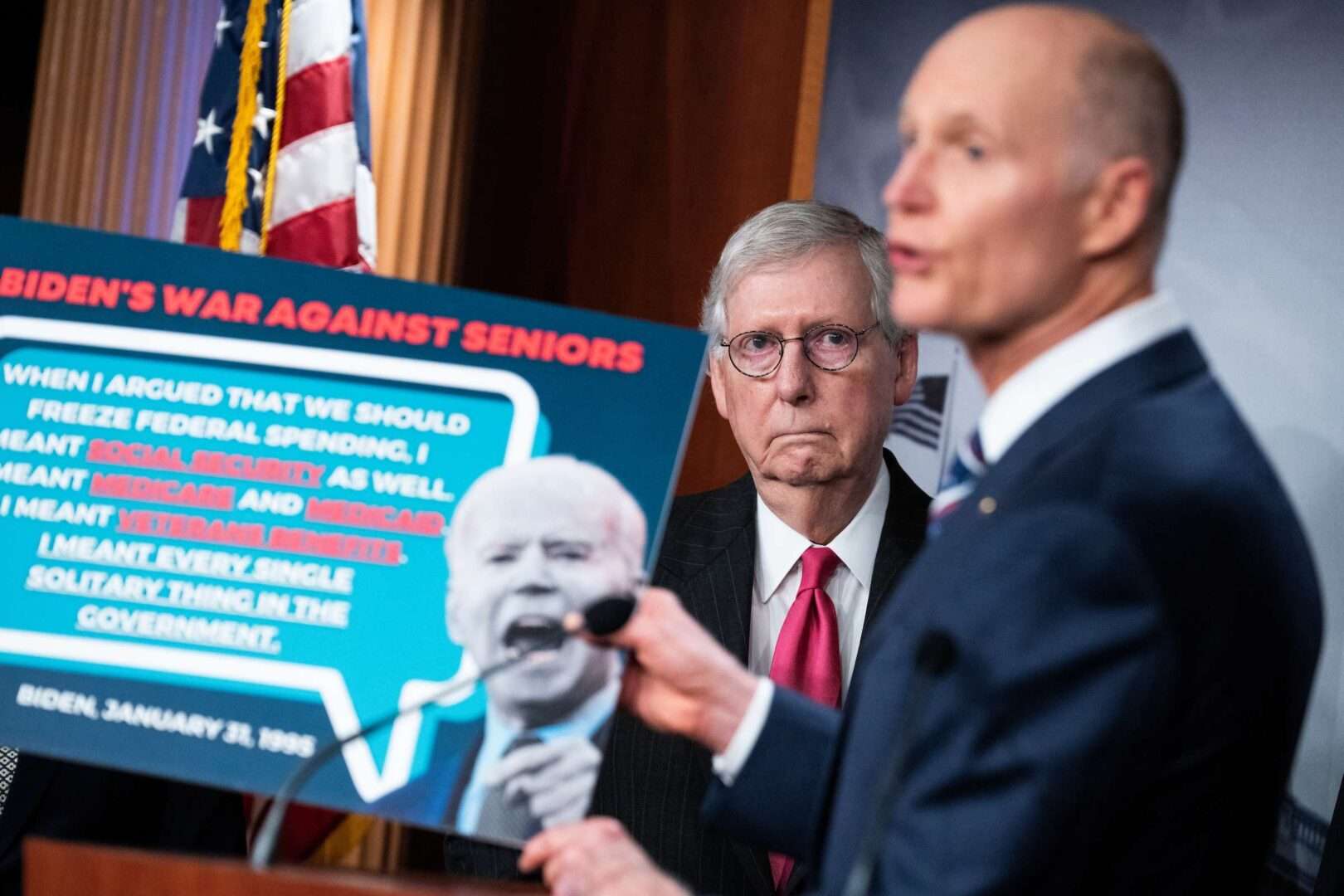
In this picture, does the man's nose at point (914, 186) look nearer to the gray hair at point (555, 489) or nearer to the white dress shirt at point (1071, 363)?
the white dress shirt at point (1071, 363)

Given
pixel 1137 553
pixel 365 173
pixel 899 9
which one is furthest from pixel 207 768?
pixel 899 9

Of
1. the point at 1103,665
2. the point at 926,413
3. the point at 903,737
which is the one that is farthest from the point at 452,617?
the point at 926,413

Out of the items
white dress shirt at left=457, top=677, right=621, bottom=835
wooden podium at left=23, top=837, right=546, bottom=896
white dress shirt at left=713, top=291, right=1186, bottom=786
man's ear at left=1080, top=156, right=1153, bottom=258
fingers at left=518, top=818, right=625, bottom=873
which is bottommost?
wooden podium at left=23, top=837, right=546, bottom=896

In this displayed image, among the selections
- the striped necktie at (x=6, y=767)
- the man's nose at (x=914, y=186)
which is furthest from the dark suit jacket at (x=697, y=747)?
the man's nose at (x=914, y=186)

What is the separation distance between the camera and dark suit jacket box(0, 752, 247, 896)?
7.84 ft

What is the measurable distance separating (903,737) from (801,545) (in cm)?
136

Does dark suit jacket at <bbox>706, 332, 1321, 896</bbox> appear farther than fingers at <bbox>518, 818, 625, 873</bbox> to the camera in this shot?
No

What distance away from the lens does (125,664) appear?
1.89 meters

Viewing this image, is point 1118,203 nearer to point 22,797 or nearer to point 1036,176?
point 1036,176

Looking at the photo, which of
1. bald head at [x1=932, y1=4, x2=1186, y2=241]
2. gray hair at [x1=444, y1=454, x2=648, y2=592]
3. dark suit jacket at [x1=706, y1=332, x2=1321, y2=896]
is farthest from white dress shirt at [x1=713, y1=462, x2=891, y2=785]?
bald head at [x1=932, y1=4, x2=1186, y2=241]

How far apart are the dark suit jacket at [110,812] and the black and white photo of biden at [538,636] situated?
878 millimetres

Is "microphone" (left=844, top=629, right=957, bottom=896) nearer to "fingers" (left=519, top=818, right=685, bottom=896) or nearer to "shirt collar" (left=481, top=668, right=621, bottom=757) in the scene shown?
Answer: "fingers" (left=519, top=818, right=685, bottom=896)

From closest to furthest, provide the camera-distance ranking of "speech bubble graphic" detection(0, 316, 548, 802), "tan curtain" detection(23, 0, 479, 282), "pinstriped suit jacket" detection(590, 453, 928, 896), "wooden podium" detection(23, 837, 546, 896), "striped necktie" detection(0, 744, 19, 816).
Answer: "wooden podium" detection(23, 837, 546, 896)
"speech bubble graphic" detection(0, 316, 548, 802)
"pinstriped suit jacket" detection(590, 453, 928, 896)
"striped necktie" detection(0, 744, 19, 816)
"tan curtain" detection(23, 0, 479, 282)

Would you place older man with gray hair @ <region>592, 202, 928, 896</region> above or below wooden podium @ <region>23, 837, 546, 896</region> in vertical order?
above
